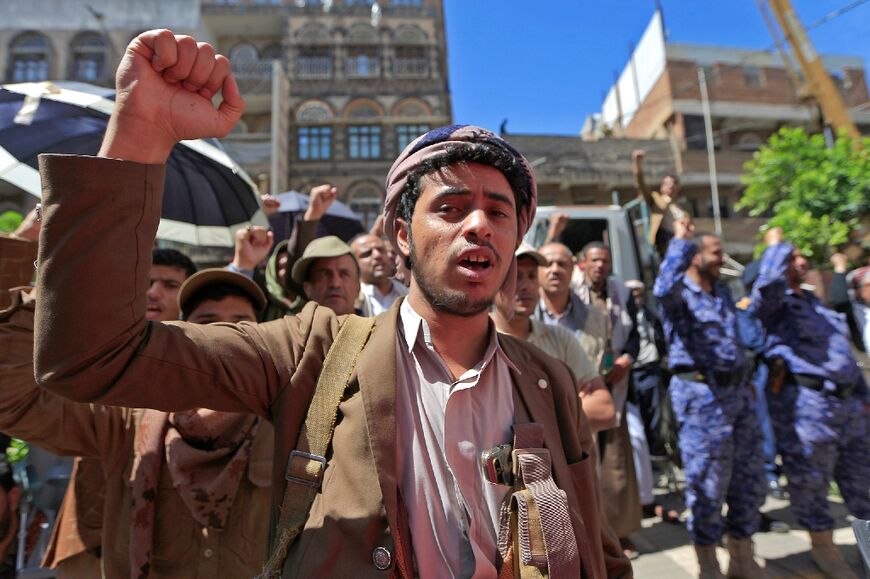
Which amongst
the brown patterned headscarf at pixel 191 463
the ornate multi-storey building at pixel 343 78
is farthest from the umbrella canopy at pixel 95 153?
the ornate multi-storey building at pixel 343 78

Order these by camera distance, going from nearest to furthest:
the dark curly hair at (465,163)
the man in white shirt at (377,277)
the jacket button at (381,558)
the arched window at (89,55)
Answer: the jacket button at (381,558) → the dark curly hair at (465,163) → the man in white shirt at (377,277) → the arched window at (89,55)

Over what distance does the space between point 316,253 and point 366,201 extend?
2364 centimetres

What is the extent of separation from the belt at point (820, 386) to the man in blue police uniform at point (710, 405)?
505 millimetres

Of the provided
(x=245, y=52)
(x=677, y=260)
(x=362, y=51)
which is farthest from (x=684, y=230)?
(x=245, y=52)

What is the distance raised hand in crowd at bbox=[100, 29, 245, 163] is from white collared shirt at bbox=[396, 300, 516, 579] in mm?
739

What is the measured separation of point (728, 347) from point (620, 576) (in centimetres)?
272

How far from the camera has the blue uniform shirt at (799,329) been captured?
12.4ft

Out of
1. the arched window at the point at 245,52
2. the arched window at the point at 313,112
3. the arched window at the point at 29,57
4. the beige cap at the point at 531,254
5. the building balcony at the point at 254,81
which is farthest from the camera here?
the arched window at the point at 245,52

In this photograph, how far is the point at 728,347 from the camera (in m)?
3.67

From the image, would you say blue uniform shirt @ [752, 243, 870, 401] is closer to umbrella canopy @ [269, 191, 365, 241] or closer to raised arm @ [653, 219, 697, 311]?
raised arm @ [653, 219, 697, 311]

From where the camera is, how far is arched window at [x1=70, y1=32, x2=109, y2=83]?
A: 27234 mm

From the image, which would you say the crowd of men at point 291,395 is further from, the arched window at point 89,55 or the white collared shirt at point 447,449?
the arched window at point 89,55

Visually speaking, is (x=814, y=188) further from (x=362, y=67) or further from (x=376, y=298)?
(x=362, y=67)

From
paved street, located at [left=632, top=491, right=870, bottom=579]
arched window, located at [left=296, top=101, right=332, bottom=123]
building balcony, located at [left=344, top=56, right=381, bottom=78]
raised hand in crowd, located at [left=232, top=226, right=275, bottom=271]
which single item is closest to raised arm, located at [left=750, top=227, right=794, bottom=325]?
paved street, located at [left=632, top=491, right=870, bottom=579]
